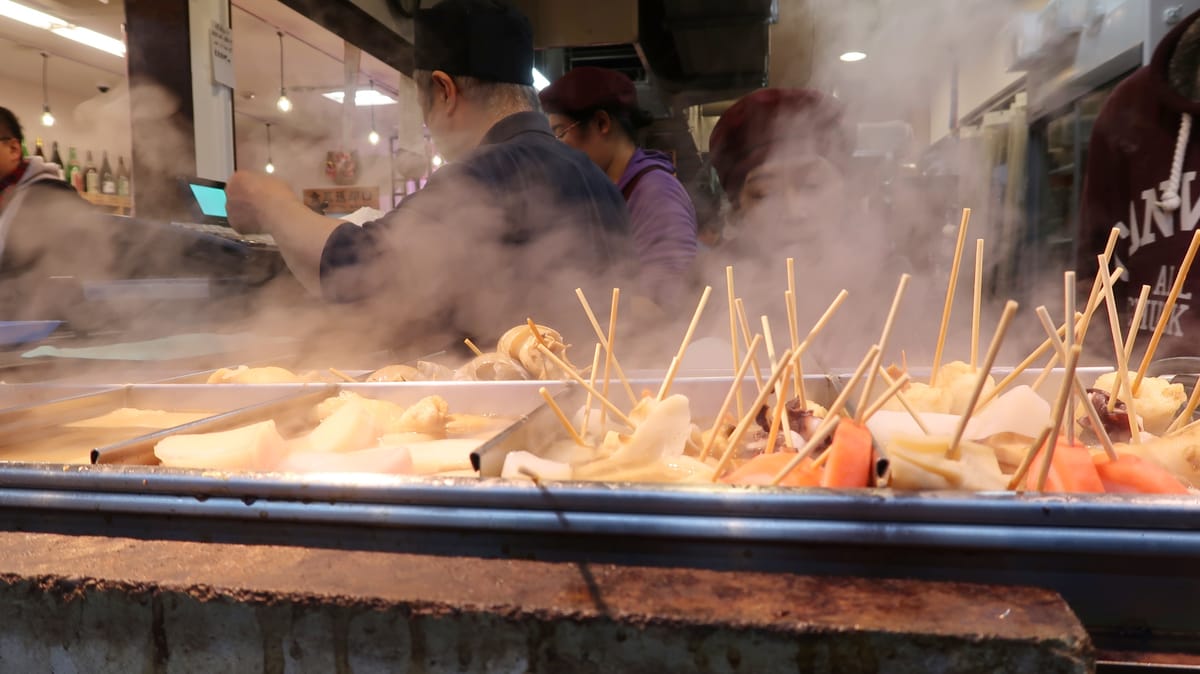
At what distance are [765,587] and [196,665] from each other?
2.23ft

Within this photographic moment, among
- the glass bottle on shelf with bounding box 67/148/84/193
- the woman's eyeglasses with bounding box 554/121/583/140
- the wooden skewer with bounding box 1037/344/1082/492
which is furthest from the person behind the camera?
the glass bottle on shelf with bounding box 67/148/84/193

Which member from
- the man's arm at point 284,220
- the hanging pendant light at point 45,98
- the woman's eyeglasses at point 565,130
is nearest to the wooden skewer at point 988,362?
the man's arm at point 284,220

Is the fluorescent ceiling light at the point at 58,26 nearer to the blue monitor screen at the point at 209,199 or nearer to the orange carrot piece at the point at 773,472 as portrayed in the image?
the blue monitor screen at the point at 209,199

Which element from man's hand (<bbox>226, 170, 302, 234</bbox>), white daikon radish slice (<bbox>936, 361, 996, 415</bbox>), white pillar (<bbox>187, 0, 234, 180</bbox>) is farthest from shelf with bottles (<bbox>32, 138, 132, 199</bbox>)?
white daikon radish slice (<bbox>936, 361, 996, 415</bbox>)

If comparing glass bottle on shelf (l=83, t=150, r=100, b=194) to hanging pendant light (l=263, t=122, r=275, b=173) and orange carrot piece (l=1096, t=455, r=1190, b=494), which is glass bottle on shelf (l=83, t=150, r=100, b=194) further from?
orange carrot piece (l=1096, t=455, r=1190, b=494)

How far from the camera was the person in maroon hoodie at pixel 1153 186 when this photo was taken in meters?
2.67

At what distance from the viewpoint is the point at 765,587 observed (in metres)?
0.84

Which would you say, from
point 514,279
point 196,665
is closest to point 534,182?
point 514,279

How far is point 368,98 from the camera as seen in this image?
417 inches

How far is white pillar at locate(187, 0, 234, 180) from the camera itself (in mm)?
4512

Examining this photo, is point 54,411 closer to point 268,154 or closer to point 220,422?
point 220,422

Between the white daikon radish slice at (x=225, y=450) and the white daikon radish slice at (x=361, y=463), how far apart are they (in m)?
0.05

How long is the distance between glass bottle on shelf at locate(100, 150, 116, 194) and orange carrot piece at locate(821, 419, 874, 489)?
390 inches

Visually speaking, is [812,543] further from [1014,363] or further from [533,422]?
[1014,363]
